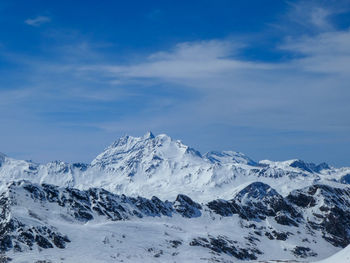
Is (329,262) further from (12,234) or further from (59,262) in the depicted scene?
(12,234)

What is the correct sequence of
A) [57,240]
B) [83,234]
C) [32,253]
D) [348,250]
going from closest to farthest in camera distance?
[348,250]
[32,253]
[57,240]
[83,234]

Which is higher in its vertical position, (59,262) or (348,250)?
(348,250)

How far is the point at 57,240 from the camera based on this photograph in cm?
18338

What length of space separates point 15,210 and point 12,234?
21741 millimetres

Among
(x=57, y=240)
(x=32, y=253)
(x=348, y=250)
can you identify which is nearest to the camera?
(x=348, y=250)

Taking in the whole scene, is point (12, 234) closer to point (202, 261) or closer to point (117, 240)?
point (117, 240)

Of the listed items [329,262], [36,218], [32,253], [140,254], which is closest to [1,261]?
[32,253]

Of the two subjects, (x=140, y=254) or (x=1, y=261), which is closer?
(x=1, y=261)

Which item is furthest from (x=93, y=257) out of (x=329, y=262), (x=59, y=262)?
(x=329, y=262)

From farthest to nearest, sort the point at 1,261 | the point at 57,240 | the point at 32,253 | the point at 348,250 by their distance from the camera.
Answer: the point at 57,240
the point at 32,253
the point at 1,261
the point at 348,250

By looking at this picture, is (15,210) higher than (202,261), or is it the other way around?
(15,210)

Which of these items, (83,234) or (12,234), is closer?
(12,234)

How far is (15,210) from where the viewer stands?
19800 cm

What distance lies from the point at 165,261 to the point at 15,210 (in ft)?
206
